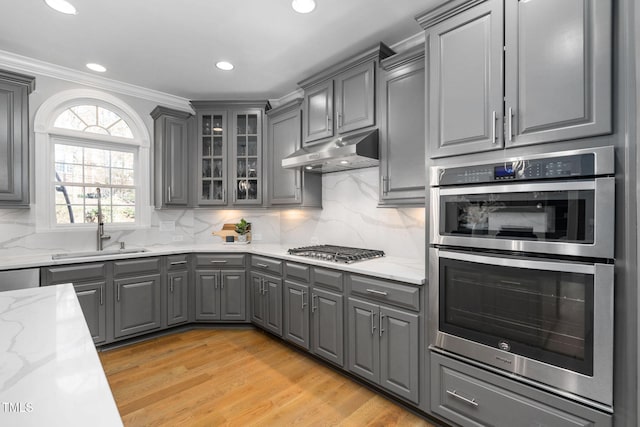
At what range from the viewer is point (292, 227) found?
3977mm

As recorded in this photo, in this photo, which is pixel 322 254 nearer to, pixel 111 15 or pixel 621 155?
pixel 621 155

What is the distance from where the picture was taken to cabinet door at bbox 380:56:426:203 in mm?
2291

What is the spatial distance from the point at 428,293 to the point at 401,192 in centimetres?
83

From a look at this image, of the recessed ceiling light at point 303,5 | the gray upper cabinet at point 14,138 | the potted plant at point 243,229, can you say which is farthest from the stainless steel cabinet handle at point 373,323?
the gray upper cabinet at point 14,138

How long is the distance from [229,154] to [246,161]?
0.74 feet

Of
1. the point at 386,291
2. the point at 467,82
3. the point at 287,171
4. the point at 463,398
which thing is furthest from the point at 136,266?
the point at 467,82

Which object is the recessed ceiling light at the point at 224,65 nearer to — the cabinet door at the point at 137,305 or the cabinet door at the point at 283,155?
the cabinet door at the point at 283,155

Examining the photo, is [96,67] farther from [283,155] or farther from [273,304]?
[273,304]

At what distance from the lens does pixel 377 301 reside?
7.27 ft

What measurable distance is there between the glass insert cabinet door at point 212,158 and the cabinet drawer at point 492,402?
3.06 m

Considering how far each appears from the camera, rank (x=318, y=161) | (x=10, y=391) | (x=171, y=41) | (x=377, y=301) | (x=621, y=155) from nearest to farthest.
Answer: (x=10, y=391), (x=621, y=155), (x=377, y=301), (x=171, y=41), (x=318, y=161)

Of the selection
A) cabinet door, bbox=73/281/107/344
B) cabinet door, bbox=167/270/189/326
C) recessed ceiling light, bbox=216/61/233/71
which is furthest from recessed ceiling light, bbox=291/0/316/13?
cabinet door, bbox=73/281/107/344

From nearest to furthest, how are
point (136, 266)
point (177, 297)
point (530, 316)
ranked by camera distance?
1. point (530, 316)
2. point (136, 266)
3. point (177, 297)

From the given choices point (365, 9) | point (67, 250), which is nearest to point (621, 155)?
point (365, 9)
